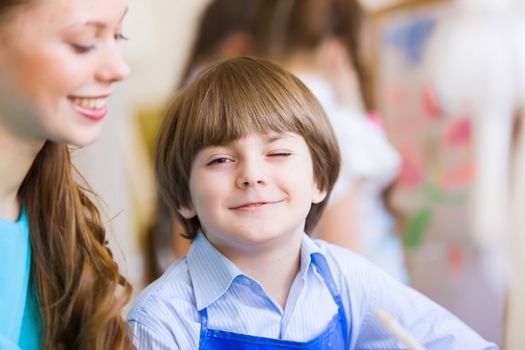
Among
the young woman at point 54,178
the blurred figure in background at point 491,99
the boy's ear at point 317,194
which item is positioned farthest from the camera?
the blurred figure in background at point 491,99

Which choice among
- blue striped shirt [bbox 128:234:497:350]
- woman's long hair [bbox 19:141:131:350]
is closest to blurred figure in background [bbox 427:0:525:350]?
blue striped shirt [bbox 128:234:497:350]

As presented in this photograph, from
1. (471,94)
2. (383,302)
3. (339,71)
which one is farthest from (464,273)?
(383,302)

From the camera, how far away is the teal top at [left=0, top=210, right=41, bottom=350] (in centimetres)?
73

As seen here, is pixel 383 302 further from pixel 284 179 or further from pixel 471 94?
pixel 471 94

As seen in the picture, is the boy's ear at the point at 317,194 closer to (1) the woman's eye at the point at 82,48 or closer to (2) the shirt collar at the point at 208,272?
(2) the shirt collar at the point at 208,272

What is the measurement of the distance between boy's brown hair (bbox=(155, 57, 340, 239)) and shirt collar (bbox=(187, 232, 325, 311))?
0.05 m

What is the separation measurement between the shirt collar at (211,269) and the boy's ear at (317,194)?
5 cm

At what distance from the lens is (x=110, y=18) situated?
70 centimetres

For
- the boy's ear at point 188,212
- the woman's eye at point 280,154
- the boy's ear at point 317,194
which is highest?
the woman's eye at point 280,154

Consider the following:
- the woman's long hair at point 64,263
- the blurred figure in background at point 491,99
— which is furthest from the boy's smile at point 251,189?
the blurred figure in background at point 491,99

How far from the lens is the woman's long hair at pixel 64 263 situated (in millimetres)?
770

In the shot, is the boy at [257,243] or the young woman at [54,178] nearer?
the young woman at [54,178]

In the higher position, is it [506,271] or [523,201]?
[523,201]

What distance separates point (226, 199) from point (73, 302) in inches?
7.7
